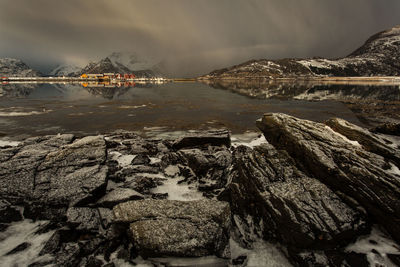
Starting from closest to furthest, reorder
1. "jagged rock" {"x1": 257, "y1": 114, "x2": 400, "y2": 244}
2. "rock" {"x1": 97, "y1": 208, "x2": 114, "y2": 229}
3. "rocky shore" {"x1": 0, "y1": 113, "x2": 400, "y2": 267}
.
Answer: "rocky shore" {"x1": 0, "y1": 113, "x2": 400, "y2": 267} < "jagged rock" {"x1": 257, "y1": 114, "x2": 400, "y2": 244} < "rock" {"x1": 97, "y1": 208, "x2": 114, "y2": 229}

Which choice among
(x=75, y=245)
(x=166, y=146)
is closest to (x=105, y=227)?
(x=75, y=245)

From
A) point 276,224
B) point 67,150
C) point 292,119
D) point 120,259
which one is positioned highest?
point 292,119

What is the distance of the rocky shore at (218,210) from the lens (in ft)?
21.6

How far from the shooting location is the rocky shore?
657cm

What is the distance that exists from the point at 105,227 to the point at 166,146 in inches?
402

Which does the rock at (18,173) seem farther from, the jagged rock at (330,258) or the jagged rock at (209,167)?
the jagged rock at (330,258)

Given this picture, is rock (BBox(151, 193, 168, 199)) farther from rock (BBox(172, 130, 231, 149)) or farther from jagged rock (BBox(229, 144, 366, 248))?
rock (BBox(172, 130, 231, 149))

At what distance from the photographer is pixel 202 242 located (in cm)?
636

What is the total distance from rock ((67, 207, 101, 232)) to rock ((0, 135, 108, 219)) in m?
0.68

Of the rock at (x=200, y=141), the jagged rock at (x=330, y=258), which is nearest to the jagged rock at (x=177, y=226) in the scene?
the jagged rock at (x=330, y=258)

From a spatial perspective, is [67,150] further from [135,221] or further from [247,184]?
[247,184]

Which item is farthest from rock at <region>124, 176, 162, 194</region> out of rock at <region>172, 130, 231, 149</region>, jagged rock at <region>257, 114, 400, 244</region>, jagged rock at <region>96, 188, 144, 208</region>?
jagged rock at <region>257, 114, 400, 244</region>

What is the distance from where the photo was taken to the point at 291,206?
24.3 feet

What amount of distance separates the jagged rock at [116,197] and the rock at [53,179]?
477mm
